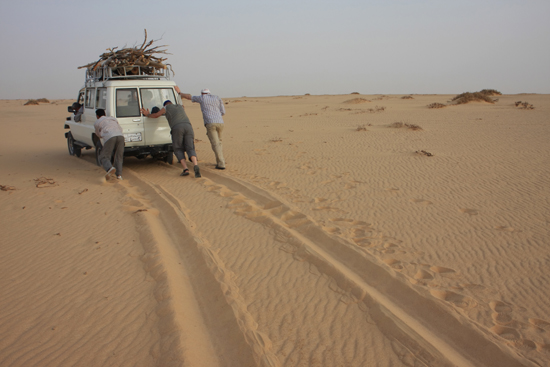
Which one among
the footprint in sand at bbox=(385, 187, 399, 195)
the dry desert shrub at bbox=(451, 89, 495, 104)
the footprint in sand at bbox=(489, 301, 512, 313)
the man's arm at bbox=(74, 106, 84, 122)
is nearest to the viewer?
the footprint in sand at bbox=(489, 301, 512, 313)

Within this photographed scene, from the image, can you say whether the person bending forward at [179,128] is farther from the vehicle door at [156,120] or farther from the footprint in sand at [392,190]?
the footprint in sand at [392,190]

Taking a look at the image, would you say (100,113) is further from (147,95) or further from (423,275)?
(423,275)

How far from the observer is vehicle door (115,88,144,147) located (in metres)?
8.34

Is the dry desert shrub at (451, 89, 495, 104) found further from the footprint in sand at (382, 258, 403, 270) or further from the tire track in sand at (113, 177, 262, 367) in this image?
the tire track in sand at (113, 177, 262, 367)

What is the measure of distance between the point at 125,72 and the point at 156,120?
1452 millimetres

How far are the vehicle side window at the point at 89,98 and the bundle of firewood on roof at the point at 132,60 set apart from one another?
0.60m

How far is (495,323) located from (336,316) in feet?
4.54

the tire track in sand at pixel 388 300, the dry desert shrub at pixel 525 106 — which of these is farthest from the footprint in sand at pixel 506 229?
the dry desert shrub at pixel 525 106

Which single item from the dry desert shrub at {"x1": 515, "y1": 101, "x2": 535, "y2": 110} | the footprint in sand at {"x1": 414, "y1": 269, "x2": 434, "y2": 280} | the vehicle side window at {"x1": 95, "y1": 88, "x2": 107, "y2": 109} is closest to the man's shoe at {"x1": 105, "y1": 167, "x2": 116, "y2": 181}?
the vehicle side window at {"x1": 95, "y1": 88, "x2": 107, "y2": 109}

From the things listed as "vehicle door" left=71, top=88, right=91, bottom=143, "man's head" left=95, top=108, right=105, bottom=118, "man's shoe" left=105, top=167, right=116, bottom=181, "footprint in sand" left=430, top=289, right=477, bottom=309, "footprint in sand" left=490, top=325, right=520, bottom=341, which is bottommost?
"footprint in sand" left=490, top=325, right=520, bottom=341

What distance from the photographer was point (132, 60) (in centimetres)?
977

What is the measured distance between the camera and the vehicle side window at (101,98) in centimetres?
855

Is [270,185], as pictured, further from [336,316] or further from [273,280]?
[336,316]

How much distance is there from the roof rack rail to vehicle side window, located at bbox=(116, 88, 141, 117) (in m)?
0.65
